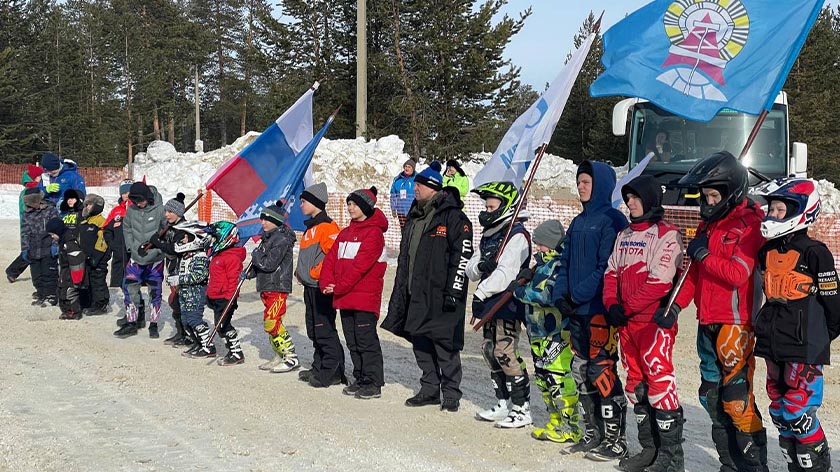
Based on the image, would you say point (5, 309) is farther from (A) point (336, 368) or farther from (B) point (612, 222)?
(B) point (612, 222)

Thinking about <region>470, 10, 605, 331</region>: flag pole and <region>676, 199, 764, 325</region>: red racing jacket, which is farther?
<region>470, 10, 605, 331</region>: flag pole

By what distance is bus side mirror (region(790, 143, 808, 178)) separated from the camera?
46.1ft

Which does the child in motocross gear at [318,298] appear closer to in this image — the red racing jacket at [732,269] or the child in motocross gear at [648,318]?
the child in motocross gear at [648,318]

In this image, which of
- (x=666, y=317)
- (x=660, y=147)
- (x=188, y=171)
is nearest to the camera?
(x=666, y=317)

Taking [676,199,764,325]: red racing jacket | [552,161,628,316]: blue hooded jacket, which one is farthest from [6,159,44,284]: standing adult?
[676,199,764,325]: red racing jacket

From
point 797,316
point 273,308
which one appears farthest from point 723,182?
point 273,308

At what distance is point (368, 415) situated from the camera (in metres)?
6.95

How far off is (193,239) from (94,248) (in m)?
Answer: 3.00

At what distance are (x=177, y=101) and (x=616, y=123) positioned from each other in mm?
57298

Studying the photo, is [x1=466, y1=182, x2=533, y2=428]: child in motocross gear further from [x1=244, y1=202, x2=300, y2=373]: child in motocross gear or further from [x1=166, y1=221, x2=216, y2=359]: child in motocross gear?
[x1=166, y1=221, x2=216, y2=359]: child in motocross gear

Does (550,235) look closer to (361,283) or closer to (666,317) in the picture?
(666,317)

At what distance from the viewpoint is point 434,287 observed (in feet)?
22.9

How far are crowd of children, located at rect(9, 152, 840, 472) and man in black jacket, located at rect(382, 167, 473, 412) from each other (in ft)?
0.05

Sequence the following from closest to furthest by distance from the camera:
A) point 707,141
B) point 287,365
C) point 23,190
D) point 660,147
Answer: point 287,365, point 23,190, point 707,141, point 660,147
